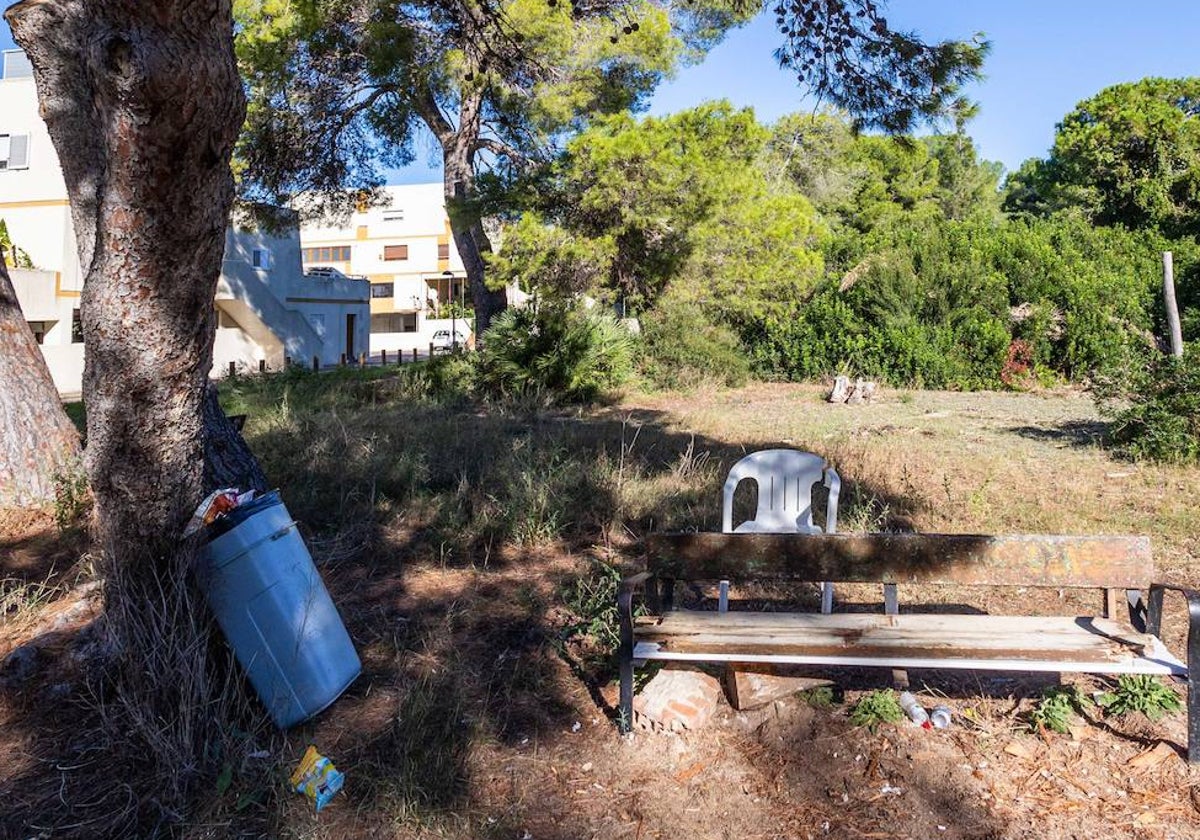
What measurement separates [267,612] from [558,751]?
3.69ft

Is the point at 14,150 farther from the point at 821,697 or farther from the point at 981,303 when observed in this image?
the point at 821,697

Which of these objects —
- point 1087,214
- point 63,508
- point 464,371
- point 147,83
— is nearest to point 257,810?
point 147,83

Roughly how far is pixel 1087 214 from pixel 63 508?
24.2 m

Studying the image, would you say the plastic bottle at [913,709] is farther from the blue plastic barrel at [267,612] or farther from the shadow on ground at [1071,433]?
the shadow on ground at [1071,433]

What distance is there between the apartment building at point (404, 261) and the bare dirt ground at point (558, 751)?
47.5m

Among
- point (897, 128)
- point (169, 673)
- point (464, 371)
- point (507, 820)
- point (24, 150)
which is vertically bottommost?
point (507, 820)

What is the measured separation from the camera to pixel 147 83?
2.78m

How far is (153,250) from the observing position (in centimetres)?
311

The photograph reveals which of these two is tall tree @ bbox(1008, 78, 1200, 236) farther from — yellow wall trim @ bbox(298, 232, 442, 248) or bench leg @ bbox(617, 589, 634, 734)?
yellow wall trim @ bbox(298, 232, 442, 248)

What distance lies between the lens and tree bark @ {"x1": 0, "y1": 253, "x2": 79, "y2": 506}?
5.65 meters

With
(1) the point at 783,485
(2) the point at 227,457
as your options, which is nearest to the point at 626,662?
(1) the point at 783,485

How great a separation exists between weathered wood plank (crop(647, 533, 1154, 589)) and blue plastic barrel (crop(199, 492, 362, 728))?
4.22ft

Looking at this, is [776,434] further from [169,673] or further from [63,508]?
[169,673]

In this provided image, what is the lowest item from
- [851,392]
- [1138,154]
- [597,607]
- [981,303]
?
[597,607]
